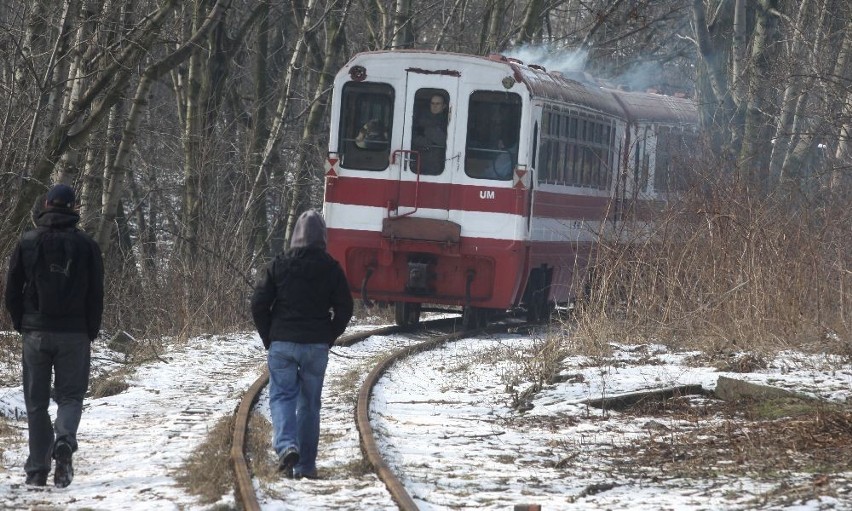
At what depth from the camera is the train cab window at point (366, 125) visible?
16.3 metres

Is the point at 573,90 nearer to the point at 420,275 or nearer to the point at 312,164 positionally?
the point at 420,275

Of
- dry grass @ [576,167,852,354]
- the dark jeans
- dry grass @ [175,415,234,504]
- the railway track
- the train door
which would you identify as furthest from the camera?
the train door

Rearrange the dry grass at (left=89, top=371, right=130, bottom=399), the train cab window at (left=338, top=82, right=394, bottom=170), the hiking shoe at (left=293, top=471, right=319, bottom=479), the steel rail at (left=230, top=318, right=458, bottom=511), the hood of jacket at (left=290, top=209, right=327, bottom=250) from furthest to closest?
the train cab window at (left=338, top=82, right=394, bottom=170), the dry grass at (left=89, top=371, right=130, bottom=399), the hood of jacket at (left=290, top=209, right=327, bottom=250), the hiking shoe at (left=293, top=471, right=319, bottom=479), the steel rail at (left=230, top=318, right=458, bottom=511)

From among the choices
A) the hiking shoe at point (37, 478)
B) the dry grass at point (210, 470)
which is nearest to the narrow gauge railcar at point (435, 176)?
the dry grass at point (210, 470)

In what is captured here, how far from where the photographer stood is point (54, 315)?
25.3 ft

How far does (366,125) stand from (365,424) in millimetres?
7488

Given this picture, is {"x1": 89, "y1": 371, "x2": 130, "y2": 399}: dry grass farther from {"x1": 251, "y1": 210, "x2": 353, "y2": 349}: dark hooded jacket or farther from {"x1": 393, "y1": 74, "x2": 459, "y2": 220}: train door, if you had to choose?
{"x1": 393, "y1": 74, "x2": 459, "y2": 220}: train door

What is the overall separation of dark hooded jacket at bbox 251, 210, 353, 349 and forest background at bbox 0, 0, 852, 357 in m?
4.89

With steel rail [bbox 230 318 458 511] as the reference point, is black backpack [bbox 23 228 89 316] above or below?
above

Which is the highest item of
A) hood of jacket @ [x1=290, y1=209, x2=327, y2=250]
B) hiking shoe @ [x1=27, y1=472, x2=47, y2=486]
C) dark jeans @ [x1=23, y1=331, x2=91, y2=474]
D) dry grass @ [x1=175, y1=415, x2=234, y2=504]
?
hood of jacket @ [x1=290, y1=209, x2=327, y2=250]

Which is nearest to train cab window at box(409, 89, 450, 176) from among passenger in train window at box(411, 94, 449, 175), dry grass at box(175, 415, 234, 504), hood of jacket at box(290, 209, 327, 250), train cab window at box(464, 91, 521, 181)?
passenger in train window at box(411, 94, 449, 175)

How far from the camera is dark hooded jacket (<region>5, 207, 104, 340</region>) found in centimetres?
772

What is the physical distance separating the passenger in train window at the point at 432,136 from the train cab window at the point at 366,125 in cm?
32

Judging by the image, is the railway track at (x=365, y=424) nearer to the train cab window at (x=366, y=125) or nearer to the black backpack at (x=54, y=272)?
the black backpack at (x=54, y=272)
